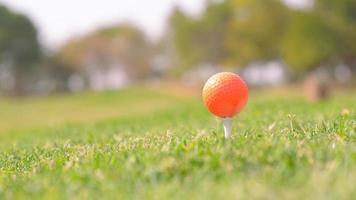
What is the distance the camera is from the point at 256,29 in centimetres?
4662

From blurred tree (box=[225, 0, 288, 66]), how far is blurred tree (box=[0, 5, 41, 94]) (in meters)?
22.3

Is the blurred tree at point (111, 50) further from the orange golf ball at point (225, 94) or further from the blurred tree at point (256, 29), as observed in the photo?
Result: the orange golf ball at point (225, 94)

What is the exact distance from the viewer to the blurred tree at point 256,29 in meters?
46.1

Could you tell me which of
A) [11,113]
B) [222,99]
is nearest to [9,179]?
[222,99]

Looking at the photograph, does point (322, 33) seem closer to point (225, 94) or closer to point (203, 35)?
point (203, 35)

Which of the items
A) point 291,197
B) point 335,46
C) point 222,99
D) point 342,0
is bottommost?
point 291,197

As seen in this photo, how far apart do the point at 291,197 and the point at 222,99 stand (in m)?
2.36

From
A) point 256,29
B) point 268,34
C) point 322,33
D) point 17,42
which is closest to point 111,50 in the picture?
point 17,42

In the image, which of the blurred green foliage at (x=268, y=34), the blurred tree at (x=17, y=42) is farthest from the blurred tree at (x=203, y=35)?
the blurred tree at (x=17, y=42)

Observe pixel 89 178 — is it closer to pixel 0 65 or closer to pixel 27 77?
pixel 0 65

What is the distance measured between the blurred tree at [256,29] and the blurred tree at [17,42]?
2226cm

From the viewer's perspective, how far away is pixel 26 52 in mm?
60125

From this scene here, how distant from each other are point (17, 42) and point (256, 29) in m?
26.6

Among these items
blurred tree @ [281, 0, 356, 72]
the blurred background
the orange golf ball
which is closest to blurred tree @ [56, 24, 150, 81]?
the blurred background
